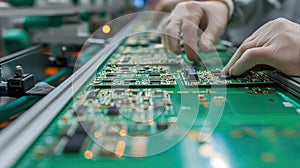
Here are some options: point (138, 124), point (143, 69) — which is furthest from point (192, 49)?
point (138, 124)

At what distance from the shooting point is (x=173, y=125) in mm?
774

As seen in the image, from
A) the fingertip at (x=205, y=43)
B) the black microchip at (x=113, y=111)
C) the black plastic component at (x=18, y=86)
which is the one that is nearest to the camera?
the black microchip at (x=113, y=111)

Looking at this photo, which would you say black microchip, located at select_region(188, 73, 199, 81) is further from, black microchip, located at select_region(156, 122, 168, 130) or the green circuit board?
black microchip, located at select_region(156, 122, 168, 130)

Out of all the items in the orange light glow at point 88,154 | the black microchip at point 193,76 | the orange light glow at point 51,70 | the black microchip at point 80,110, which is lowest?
Answer: the orange light glow at point 51,70

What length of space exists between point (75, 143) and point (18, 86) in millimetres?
513

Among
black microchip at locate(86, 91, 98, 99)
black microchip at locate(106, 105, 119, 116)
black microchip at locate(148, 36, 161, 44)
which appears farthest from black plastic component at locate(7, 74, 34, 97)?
black microchip at locate(148, 36, 161, 44)

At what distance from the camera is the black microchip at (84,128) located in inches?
28.1

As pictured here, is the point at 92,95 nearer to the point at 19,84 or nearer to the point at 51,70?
the point at 19,84

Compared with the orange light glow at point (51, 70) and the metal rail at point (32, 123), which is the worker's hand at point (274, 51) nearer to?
the metal rail at point (32, 123)

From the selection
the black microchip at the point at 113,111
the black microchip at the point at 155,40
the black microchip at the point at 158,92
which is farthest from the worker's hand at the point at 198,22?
the black microchip at the point at 113,111

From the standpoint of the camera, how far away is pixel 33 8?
3.37 metres

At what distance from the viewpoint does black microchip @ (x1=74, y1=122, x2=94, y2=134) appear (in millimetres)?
714

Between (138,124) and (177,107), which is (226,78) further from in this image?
(138,124)

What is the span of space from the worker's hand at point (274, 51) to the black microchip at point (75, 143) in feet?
2.30
